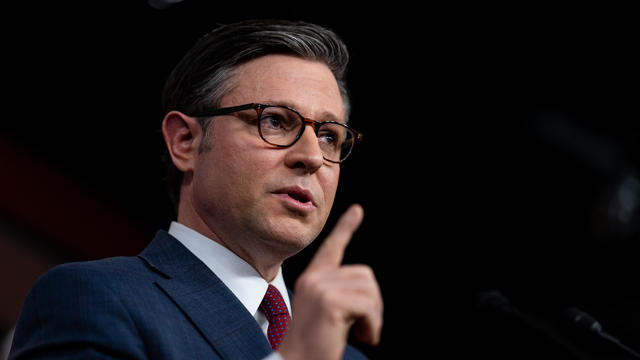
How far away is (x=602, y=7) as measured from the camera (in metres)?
2.75

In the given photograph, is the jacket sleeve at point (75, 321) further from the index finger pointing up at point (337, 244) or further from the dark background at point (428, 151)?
the dark background at point (428, 151)

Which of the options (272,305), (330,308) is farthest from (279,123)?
(330,308)

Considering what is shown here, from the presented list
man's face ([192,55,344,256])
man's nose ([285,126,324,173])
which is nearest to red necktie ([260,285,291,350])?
man's face ([192,55,344,256])

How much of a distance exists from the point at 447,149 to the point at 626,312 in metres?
1.27

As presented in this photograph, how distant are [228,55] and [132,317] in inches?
28.5

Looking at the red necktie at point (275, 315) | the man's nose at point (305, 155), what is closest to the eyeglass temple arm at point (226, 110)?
the man's nose at point (305, 155)

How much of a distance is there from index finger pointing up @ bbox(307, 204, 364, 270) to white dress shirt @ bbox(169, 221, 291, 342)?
42 cm

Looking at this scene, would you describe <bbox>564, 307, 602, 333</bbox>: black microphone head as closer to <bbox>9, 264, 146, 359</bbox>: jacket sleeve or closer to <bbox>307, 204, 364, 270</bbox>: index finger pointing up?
<bbox>307, 204, 364, 270</bbox>: index finger pointing up

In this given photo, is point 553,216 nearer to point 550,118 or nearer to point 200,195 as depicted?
point 550,118

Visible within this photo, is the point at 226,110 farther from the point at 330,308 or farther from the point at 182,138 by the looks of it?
the point at 330,308

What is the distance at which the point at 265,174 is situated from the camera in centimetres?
133

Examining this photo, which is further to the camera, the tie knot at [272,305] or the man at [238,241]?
the tie knot at [272,305]

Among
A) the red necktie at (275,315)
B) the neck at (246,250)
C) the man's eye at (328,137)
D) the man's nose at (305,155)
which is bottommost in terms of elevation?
the red necktie at (275,315)

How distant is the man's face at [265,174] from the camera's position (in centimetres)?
133
